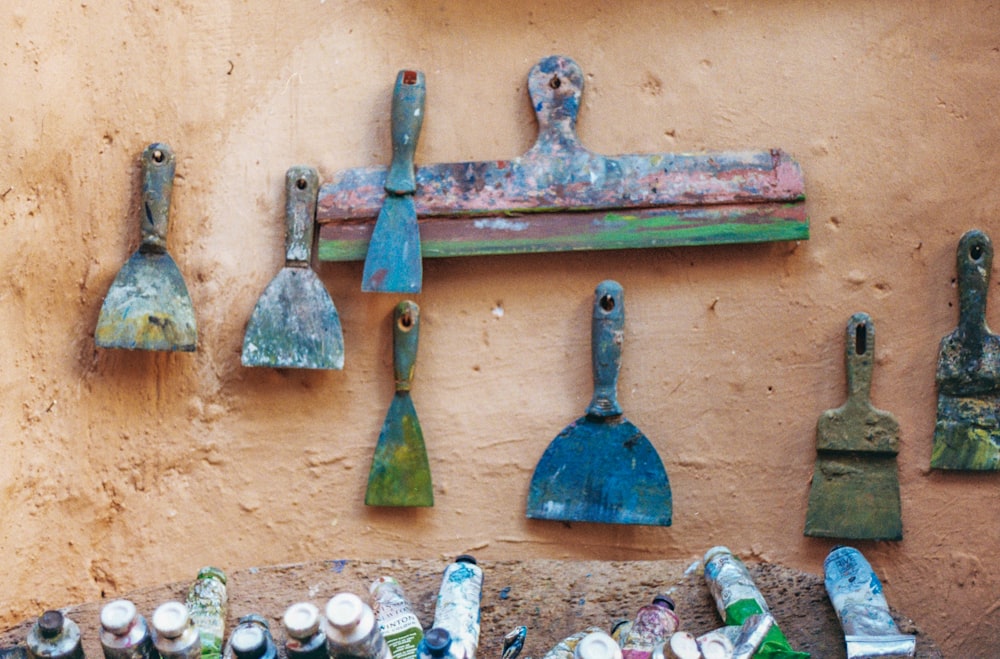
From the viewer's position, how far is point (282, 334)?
1.44 meters

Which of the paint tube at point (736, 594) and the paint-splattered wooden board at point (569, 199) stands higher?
the paint-splattered wooden board at point (569, 199)

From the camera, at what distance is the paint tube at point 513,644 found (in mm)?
1231

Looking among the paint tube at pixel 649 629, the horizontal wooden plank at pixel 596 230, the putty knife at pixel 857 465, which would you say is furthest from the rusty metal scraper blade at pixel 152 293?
the putty knife at pixel 857 465

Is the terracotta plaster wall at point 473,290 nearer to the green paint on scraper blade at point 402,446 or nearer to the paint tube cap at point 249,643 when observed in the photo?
the green paint on scraper blade at point 402,446

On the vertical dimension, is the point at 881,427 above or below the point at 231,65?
below

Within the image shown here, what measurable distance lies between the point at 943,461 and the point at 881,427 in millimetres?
82

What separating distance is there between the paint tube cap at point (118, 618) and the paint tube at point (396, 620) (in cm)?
25

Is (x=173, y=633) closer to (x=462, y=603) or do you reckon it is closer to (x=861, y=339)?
(x=462, y=603)

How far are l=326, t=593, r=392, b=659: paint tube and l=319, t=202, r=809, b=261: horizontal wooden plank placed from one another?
0.56m

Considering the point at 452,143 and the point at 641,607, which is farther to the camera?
the point at 452,143

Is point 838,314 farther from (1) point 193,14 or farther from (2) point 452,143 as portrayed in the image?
(1) point 193,14

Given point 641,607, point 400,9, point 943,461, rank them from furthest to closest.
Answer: point 400,9 → point 943,461 → point 641,607

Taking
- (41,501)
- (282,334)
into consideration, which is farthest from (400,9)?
(41,501)

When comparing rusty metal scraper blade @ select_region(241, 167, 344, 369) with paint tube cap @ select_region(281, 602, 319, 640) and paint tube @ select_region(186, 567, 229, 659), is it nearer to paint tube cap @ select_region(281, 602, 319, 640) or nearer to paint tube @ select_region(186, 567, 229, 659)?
paint tube @ select_region(186, 567, 229, 659)
